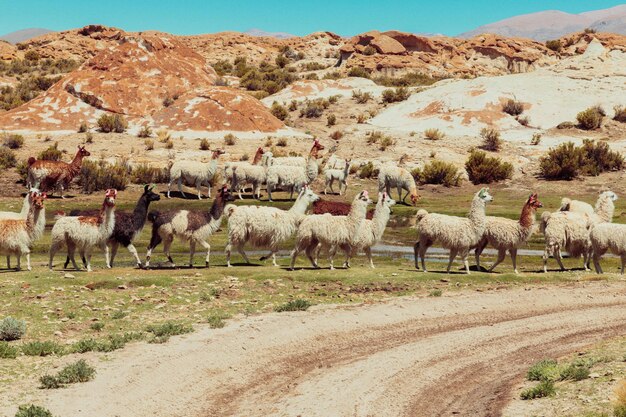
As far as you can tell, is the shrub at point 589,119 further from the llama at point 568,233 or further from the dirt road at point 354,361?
the dirt road at point 354,361

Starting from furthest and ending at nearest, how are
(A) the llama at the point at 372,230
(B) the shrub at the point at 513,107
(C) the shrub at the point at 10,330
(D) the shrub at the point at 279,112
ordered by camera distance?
(D) the shrub at the point at 279,112, (B) the shrub at the point at 513,107, (A) the llama at the point at 372,230, (C) the shrub at the point at 10,330

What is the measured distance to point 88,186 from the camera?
3328 cm

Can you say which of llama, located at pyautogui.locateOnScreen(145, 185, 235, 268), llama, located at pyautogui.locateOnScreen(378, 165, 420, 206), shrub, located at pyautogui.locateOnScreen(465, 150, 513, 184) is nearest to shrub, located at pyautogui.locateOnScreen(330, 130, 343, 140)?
shrub, located at pyautogui.locateOnScreen(465, 150, 513, 184)

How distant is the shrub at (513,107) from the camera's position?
48.4 metres

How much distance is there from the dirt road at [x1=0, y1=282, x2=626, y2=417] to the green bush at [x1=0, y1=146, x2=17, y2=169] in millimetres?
25149

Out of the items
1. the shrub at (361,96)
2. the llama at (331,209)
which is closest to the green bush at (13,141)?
the llama at (331,209)

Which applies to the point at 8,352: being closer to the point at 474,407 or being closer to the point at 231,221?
the point at 474,407

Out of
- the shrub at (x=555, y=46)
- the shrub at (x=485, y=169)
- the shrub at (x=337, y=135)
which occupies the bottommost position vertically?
the shrub at (x=485, y=169)

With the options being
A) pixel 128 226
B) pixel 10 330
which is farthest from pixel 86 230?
pixel 10 330

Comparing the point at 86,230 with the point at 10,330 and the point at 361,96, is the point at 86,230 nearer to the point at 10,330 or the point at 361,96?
the point at 10,330

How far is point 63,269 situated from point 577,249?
45.0 feet

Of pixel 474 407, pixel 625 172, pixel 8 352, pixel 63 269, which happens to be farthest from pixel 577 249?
pixel 625 172

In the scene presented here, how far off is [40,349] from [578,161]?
32825 mm

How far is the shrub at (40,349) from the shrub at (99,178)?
22.1 metres
